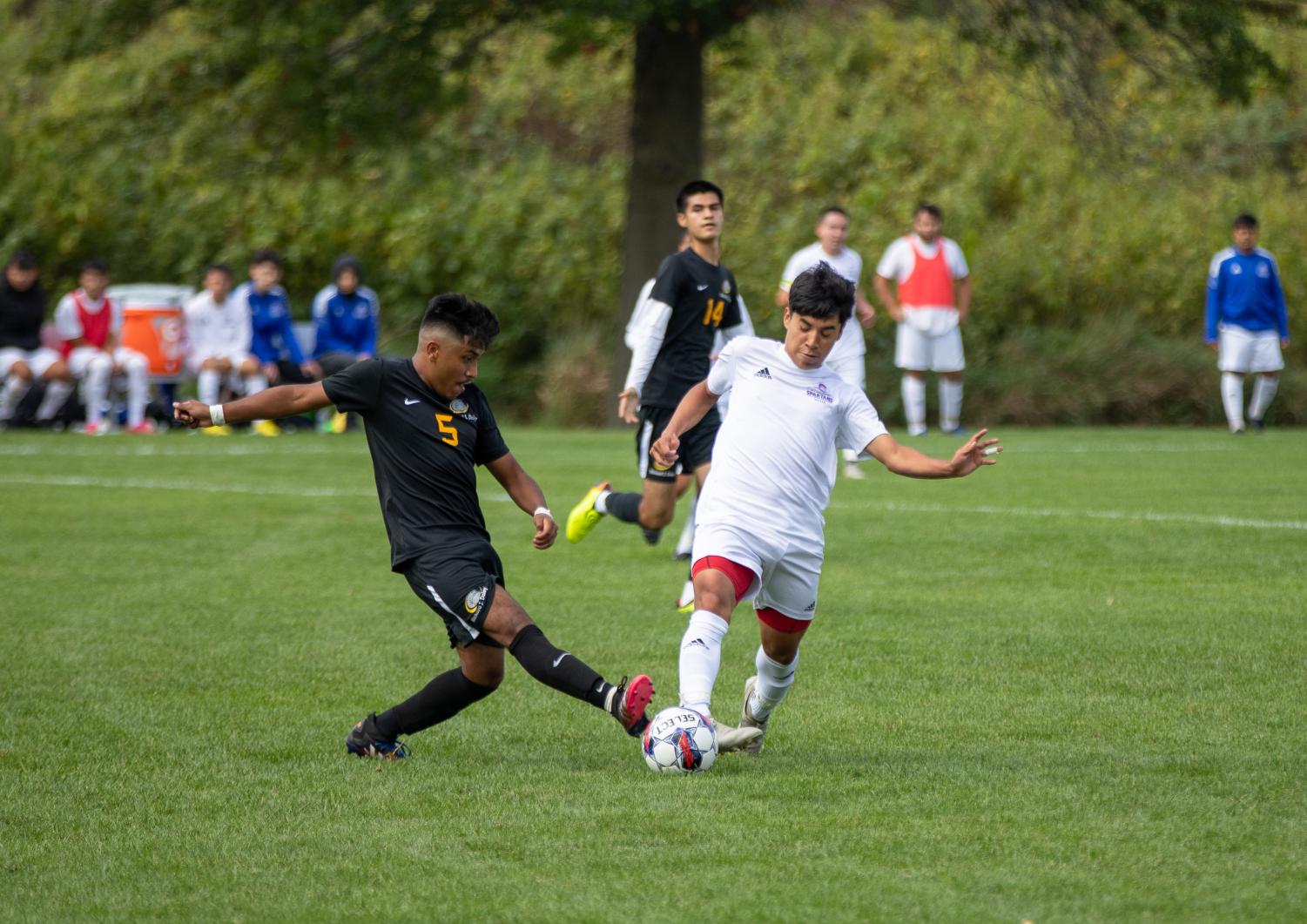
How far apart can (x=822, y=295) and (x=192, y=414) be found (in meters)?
1.98

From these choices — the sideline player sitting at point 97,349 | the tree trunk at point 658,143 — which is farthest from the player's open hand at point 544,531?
the tree trunk at point 658,143

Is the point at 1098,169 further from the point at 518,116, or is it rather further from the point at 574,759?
the point at 574,759

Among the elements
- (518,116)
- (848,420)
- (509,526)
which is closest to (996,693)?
(848,420)

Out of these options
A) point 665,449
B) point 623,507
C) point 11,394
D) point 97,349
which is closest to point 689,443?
point 623,507

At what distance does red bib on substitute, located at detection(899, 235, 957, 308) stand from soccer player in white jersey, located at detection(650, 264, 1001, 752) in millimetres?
12969

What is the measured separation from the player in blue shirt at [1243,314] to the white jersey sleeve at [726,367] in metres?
13.7

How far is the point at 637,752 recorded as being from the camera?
5.57 m

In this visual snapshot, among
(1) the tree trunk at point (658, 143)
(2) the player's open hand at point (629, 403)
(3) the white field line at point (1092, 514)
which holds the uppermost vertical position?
(1) the tree trunk at point (658, 143)

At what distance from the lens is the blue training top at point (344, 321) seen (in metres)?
19.9

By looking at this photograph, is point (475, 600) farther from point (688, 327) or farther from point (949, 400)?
point (949, 400)

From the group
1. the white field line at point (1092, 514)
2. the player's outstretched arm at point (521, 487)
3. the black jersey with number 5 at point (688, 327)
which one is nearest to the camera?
the player's outstretched arm at point (521, 487)

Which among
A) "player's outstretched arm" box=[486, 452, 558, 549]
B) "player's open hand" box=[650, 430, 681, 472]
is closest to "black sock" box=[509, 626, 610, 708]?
"player's outstretched arm" box=[486, 452, 558, 549]

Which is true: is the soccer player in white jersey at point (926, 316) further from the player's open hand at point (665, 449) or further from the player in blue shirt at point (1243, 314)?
the player's open hand at point (665, 449)

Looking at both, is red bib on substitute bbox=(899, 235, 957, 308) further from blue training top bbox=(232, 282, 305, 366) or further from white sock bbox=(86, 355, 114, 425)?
white sock bbox=(86, 355, 114, 425)
